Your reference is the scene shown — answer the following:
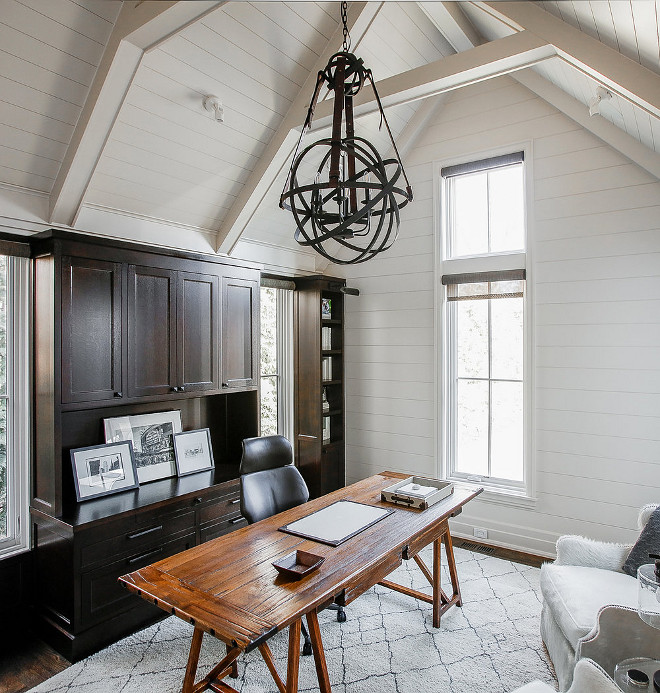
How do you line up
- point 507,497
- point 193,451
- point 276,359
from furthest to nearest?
point 276,359
point 507,497
point 193,451

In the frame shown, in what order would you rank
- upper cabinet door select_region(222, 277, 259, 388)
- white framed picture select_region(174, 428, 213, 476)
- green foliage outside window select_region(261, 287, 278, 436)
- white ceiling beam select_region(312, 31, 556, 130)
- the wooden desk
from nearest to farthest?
the wooden desk → white ceiling beam select_region(312, 31, 556, 130) → white framed picture select_region(174, 428, 213, 476) → upper cabinet door select_region(222, 277, 259, 388) → green foliage outside window select_region(261, 287, 278, 436)

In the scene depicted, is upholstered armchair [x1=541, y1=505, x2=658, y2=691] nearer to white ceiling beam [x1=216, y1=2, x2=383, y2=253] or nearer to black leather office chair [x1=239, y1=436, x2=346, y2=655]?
black leather office chair [x1=239, y1=436, x2=346, y2=655]

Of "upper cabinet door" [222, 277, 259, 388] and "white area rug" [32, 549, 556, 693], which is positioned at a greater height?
"upper cabinet door" [222, 277, 259, 388]

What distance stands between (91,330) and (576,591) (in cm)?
297

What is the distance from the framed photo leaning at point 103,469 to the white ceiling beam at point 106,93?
1424mm

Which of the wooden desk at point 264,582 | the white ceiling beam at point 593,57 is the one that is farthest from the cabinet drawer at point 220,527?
the white ceiling beam at point 593,57

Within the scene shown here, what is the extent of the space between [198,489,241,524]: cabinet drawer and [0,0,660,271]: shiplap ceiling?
1.90 meters

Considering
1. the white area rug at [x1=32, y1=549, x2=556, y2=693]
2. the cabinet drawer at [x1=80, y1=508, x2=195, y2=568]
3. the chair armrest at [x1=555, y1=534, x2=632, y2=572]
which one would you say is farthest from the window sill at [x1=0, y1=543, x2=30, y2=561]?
the chair armrest at [x1=555, y1=534, x2=632, y2=572]

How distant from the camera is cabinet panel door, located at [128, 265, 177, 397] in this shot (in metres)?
3.24

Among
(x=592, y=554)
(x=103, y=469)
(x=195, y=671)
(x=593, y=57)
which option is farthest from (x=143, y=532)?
(x=593, y=57)

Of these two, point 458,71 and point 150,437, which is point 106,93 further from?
point 150,437

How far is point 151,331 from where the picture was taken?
3361mm

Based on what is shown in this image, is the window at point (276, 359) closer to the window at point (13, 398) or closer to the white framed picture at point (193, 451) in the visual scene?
the white framed picture at point (193, 451)

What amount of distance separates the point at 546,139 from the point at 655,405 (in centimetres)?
214
